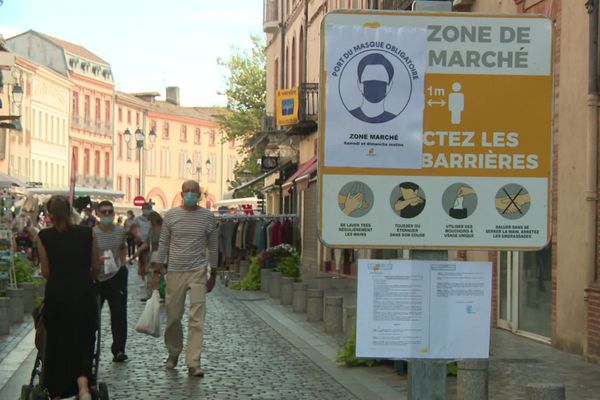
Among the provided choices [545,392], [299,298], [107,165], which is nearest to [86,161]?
[107,165]

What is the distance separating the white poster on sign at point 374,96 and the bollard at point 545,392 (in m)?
1.86

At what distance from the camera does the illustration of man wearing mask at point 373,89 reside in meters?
6.36

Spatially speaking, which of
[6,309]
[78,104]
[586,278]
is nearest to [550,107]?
[586,278]

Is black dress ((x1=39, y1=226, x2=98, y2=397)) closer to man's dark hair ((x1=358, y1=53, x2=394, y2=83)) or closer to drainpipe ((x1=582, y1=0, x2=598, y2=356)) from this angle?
man's dark hair ((x1=358, y1=53, x2=394, y2=83))

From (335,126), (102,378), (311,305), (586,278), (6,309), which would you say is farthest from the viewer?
(311,305)

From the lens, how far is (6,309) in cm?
1711

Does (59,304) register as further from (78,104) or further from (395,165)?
(78,104)

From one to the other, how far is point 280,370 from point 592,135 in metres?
4.00

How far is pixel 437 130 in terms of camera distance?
6.41 metres

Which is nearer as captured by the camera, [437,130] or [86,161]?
[437,130]

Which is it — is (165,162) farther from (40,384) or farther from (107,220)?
(40,384)

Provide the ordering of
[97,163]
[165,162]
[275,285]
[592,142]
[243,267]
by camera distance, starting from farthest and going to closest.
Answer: [165,162], [97,163], [243,267], [275,285], [592,142]

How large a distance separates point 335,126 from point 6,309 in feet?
37.6

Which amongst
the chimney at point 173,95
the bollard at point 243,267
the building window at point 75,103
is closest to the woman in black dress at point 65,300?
the bollard at point 243,267
